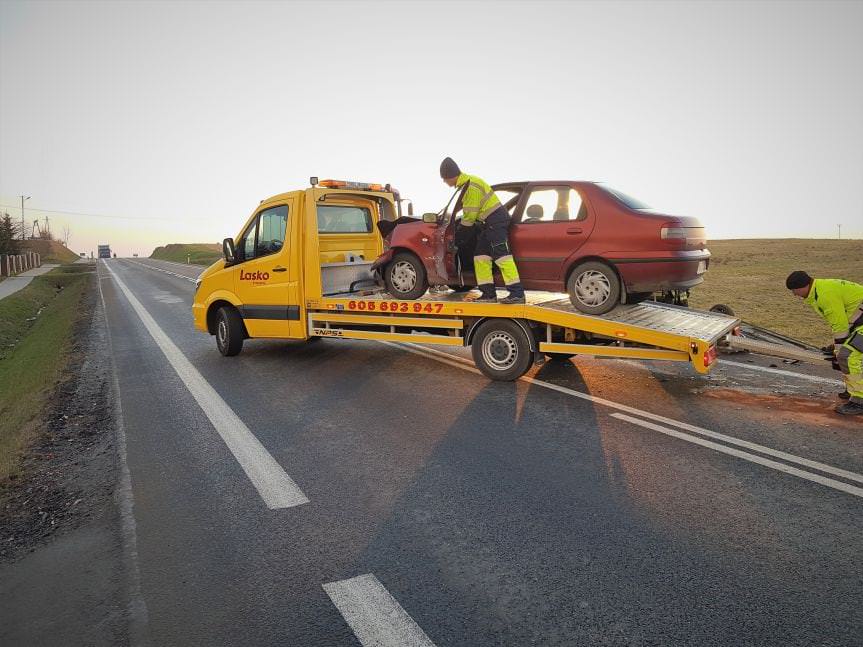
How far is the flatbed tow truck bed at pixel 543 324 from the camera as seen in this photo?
614 centimetres

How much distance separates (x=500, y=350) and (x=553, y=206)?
1.82 m

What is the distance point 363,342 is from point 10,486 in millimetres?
6366

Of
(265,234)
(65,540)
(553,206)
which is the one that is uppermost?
(553,206)

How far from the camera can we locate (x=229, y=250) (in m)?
9.20

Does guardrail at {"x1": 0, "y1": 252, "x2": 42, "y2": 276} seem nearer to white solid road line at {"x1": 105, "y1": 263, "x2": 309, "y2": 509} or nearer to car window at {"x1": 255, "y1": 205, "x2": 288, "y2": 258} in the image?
car window at {"x1": 255, "y1": 205, "x2": 288, "y2": 258}

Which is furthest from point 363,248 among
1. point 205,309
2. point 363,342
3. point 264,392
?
point 264,392

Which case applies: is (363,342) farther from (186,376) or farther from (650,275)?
(650,275)

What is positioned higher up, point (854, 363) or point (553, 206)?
point (553, 206)

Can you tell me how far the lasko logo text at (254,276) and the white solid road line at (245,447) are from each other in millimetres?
1516

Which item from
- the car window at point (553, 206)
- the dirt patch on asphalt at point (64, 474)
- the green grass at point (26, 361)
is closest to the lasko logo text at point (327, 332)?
the dirt patch on asphalt at point (64, 474)

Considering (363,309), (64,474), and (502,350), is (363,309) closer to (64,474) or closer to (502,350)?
(502,350)

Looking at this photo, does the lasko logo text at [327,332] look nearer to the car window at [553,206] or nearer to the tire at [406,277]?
the tire at [406,277]

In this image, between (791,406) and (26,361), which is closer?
(791,406)

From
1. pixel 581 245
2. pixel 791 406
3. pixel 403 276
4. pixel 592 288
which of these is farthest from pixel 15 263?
pixel 791 406
